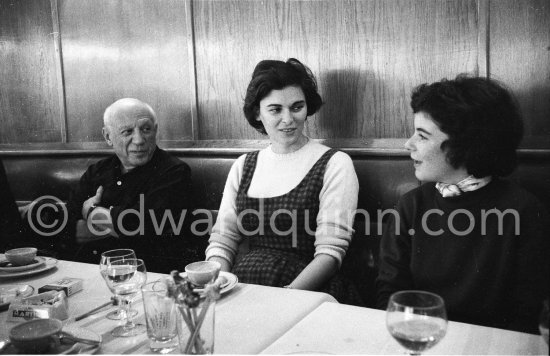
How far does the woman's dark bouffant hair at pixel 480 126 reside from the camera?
5.43 feet

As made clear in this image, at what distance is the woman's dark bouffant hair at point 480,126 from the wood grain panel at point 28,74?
3.05m

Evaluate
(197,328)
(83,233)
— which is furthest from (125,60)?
(197,328)

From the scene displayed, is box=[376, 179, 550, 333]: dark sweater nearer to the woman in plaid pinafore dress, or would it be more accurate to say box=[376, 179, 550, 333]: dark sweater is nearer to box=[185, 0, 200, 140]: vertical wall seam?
the woman in plaid pinafore dress

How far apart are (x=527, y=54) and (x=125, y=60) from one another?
246 cm

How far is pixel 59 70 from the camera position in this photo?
370 cm

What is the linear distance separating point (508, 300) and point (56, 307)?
1305mm

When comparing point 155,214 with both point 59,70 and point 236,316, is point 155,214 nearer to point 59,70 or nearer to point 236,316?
point 236,316

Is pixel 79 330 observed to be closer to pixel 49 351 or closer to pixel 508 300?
pixel 49 351

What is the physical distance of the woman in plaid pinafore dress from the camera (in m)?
2.07

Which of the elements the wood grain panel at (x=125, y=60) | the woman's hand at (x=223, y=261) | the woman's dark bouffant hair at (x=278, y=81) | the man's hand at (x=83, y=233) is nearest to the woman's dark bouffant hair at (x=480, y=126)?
the woman's dark bouffant hair at (x=278, y=81)

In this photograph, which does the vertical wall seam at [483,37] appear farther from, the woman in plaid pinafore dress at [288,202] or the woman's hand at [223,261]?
the woman's hand at [223,261]

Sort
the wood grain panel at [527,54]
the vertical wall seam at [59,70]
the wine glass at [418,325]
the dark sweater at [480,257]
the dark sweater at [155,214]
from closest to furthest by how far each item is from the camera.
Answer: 1. the wine glass at [418,325]
2. the dark sweater at [480,257]
3. the wood grain panel at [527,54]
4. the dark sweater at [155,214]
5. the vertical wall seam at [59,70]

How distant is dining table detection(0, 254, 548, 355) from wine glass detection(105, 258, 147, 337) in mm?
39

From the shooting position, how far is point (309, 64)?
2758mm
